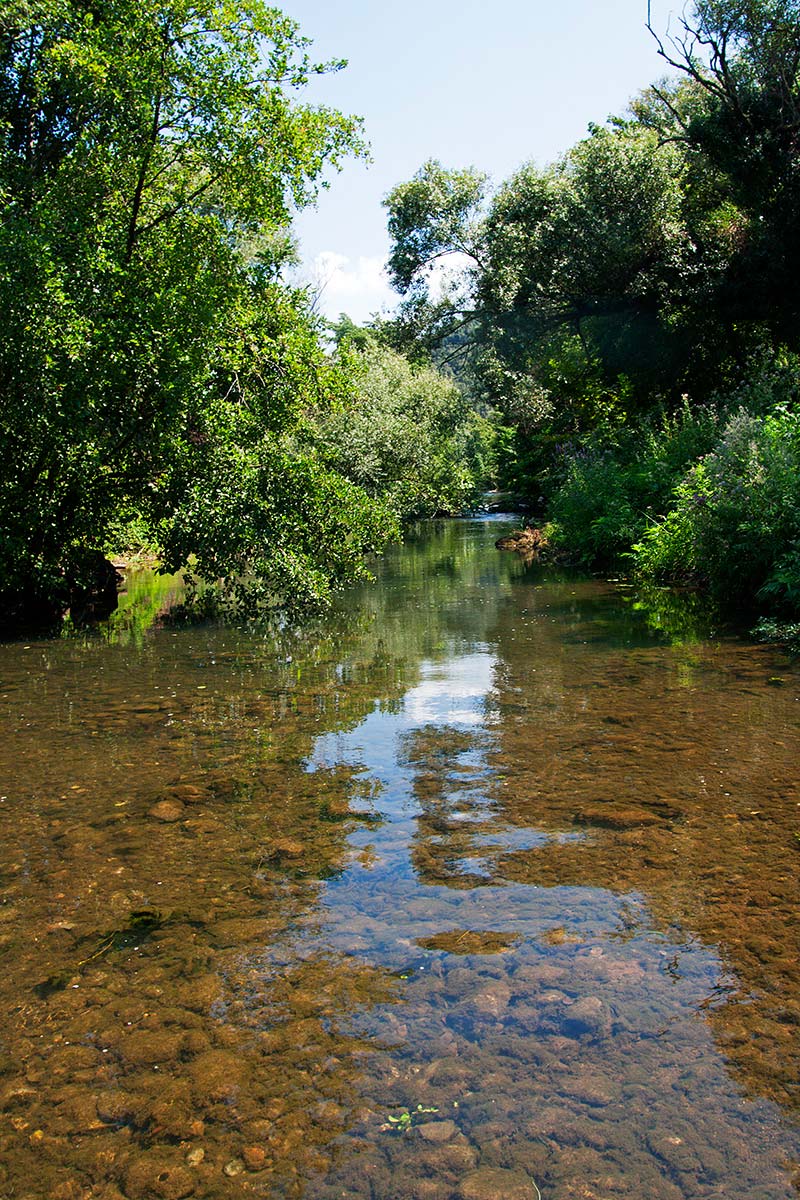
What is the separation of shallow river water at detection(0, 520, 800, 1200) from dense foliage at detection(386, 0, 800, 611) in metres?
6.00

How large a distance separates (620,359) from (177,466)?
17428mm

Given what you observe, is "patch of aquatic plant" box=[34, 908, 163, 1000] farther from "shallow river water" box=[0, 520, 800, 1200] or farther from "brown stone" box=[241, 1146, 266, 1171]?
"brown stone" box=[241, 1146, 266, 1171]

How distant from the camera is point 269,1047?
3412 mm

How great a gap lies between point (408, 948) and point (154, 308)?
11.3m

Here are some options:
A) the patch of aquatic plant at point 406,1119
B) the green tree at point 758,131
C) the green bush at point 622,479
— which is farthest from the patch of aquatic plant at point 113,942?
the green tree at point 758,131

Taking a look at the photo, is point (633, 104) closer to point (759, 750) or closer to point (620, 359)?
point (620, 359)

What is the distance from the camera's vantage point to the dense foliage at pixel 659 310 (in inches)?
542

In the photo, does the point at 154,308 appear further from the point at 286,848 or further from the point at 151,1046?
the point at 151,1046

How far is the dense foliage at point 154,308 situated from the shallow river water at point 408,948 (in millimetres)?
5997

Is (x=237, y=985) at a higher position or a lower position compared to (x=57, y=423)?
lower

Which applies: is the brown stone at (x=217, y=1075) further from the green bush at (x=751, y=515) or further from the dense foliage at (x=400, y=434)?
the dense foliage at (x=400, y=434)

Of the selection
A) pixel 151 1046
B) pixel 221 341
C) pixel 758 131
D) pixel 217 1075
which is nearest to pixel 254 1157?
pixel 217 1075

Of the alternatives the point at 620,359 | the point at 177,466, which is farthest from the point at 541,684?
the point at 620,359

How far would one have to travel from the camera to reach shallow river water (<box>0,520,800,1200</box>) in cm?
288
